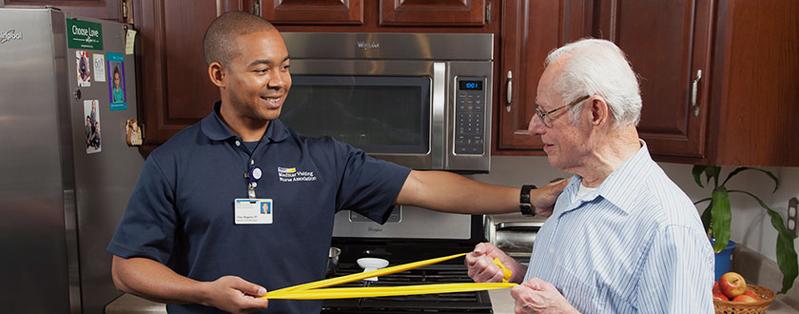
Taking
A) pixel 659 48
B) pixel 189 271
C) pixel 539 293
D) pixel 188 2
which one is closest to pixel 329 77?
pixel 188 2

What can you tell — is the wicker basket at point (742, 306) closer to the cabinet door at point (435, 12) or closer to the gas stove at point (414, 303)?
the gas stove at point (414, 303)

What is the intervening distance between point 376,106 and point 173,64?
68 cm

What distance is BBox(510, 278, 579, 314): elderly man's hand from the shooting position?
116 centimetres

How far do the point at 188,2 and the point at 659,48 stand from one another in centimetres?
148

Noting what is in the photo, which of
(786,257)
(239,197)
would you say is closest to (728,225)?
(786,257)

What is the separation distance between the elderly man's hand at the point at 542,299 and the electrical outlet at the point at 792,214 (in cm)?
138

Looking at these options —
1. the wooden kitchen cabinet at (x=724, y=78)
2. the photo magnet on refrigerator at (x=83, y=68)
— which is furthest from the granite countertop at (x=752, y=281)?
the photo magnet on refrigerator at (x=83, y=68)

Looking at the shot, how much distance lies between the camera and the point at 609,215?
47.3 inches

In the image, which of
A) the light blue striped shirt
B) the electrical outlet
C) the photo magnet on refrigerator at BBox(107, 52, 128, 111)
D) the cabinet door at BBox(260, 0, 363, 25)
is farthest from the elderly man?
the photo magnet on refrigerator at BBox(107, 52, 128, 111)

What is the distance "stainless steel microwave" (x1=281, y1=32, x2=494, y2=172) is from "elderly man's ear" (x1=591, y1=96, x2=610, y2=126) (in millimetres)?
1013

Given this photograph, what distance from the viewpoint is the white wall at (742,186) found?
231 cm

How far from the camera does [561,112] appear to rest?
123 cm

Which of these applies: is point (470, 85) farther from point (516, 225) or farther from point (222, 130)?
point (222, 130)

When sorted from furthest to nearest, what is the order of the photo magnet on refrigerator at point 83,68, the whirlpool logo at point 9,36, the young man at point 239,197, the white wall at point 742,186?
the white wall at point 742,186 < the photo magnet on refrigerator at point 83,68 < the whirlpool logo at point 9,36 < the young man at point 239,197
